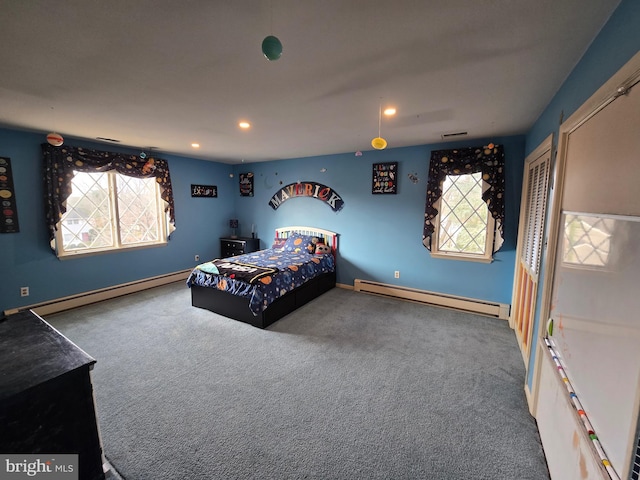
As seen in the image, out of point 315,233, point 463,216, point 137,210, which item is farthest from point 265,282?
point 137,210

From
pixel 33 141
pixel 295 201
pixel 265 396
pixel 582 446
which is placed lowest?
pixel 265 396

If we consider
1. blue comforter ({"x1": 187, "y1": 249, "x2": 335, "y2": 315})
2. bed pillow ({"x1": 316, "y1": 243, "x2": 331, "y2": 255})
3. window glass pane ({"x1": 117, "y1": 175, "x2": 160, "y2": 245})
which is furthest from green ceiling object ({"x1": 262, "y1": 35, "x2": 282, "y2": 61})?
window glass pane ({"x1": 117, "y1": 175, "x2": 160, "y2": 245})

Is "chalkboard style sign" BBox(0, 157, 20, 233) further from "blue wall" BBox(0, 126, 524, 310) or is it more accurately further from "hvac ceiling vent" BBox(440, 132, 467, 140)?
"hvac ceiling vent" BBox(440, 132, 467, 140)

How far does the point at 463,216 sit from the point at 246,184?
410 cm

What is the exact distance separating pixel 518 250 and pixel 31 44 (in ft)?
14.5

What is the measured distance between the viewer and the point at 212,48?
4.66 feet

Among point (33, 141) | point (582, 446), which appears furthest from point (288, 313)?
point (33, 141)

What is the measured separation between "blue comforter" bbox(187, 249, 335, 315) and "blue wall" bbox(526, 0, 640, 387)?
98.7 inches

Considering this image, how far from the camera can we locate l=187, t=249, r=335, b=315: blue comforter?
3115 mm

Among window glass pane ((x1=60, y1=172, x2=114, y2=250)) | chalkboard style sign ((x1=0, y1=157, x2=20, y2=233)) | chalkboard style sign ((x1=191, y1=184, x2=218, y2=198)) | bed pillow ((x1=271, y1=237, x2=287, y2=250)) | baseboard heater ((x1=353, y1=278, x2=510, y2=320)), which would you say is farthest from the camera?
chalkboard style sign ((x1=191, y1=184, x2=218, y2=198))

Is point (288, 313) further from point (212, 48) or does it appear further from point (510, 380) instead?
point (212, 48)

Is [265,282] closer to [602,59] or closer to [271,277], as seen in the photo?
[271,277]

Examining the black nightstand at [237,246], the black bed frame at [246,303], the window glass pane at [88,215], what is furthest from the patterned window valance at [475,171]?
the window glass pane at [88,215]

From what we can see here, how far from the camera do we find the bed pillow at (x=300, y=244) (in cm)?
462
